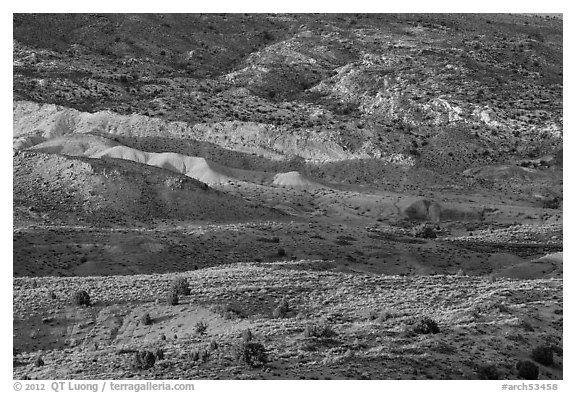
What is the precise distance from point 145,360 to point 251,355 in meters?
3.00

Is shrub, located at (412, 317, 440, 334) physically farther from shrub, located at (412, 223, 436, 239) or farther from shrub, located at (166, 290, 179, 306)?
shrub, located at (412, 223, 436, 239)

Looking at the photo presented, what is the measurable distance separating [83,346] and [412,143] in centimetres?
5718

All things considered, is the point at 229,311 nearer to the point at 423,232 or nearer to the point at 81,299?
the point at 81,299

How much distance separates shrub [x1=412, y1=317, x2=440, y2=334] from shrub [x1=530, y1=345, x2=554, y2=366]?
3.14 m

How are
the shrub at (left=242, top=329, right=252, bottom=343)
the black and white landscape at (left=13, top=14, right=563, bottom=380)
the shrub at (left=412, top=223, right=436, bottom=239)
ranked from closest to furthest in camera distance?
the shrub at (left=242, top=329, right=252, bottom=343) < the black and white landscape at (left=13, top=14, right=563, bottom=380) < the shrub at (left=412, top=223, right=436, bottom=239)

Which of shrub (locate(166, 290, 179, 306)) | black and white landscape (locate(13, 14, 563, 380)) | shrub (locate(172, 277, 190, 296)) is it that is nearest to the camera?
black and white landscape (locate(13, 14, 563, 380))

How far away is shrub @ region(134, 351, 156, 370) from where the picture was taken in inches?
1112

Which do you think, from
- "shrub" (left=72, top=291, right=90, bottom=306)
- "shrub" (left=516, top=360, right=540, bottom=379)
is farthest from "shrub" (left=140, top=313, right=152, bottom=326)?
"shrub" (left=516, top=360, right=540, bottom=379)

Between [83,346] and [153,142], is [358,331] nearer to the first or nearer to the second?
[83,346]

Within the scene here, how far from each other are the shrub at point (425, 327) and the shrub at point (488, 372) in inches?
109

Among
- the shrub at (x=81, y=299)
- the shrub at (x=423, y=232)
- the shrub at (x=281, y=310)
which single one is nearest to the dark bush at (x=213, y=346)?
the shrub at (x=281, y=310)

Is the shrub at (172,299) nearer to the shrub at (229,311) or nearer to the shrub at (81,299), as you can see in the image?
the shrub at (229,311)

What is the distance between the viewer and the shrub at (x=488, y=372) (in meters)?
29.4

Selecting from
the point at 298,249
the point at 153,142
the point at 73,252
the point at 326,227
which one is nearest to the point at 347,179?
the point at 153,142
